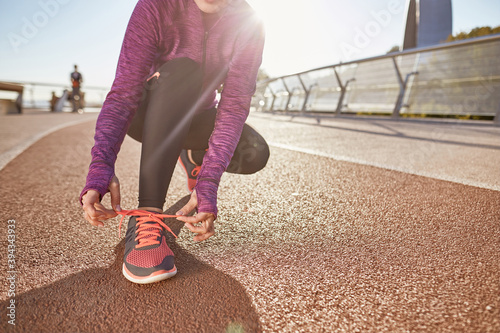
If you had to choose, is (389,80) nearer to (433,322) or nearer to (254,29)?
(254,29)

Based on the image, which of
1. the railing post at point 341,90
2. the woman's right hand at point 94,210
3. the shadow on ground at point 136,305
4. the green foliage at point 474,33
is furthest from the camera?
the green foliage at point 474,33

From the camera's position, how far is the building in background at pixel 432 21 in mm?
24125

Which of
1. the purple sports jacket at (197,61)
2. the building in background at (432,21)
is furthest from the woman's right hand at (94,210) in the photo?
the building in background at (432,21)

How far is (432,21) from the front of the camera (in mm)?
24328

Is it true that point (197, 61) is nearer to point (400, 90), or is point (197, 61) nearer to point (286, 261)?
point (286, 261)

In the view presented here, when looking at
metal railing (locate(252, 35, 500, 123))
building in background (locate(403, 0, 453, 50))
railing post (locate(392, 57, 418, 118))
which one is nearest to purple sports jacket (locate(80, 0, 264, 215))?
metal railing (locate(252, 35, 500, 123))

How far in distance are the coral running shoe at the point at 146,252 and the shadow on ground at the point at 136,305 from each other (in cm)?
3

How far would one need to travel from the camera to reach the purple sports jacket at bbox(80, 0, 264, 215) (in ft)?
3.96

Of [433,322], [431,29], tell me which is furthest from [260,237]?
[431,29]

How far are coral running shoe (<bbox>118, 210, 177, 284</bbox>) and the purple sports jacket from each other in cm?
19

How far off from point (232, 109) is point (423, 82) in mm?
8304

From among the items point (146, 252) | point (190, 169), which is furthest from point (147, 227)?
point (190, 169)

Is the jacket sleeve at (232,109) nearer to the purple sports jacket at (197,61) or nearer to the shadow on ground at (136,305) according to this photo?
the purple sports jacket at (197,61)

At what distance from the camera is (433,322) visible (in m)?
0.82
